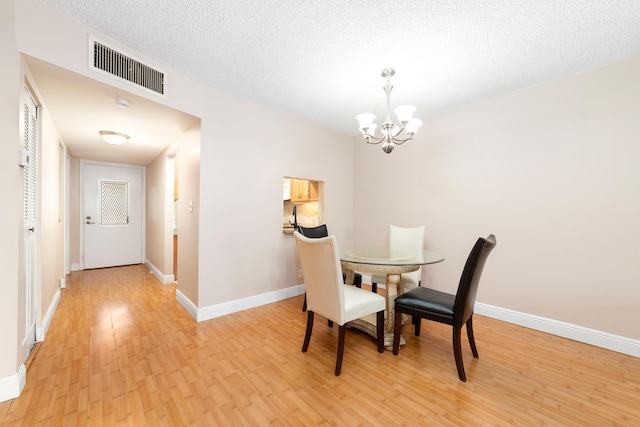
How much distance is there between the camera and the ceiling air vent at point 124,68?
1896 mm

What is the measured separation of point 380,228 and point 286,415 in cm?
289

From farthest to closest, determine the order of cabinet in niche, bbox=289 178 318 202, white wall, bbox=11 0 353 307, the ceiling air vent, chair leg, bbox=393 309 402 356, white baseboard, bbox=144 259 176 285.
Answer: cabinet in niche, bbox=289 178 318 202 < white baseboard, bbox=144 259 176 285 < white wall, bbox=11 0 353 307 < chair leg, bbox=393 309 402 356 < the ceiling air vent

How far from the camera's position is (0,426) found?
1.31 metres

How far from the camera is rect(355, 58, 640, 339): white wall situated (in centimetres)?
219

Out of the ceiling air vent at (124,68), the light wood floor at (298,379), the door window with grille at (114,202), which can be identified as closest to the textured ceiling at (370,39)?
the ceiling air vent at (124,68)

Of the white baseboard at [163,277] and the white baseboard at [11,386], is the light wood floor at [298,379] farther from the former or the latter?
the white baseboard at [163,277]

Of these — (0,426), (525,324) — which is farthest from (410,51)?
(0,426)

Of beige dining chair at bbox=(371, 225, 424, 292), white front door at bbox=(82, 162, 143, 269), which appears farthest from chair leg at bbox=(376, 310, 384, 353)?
white front door at bbox=(82, 162, 143, 269)

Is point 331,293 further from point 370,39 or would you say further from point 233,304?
point 370,39

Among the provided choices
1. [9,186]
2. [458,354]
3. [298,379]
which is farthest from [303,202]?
[9,186]

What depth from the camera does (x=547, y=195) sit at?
8.32 ft

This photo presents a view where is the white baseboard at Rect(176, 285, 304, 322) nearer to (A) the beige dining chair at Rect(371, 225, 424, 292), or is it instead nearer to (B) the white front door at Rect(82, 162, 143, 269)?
(A) the beige dining chair at Rect(371, 225, 424, 292)

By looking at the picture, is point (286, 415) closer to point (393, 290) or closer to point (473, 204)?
point (393, 290)

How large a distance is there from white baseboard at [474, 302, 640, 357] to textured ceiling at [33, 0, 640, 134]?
2373mm
